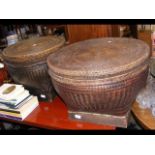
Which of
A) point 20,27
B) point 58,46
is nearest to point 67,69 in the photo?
point 58,46

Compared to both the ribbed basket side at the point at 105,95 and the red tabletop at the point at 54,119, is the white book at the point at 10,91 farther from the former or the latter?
the ribbed basket side at the point at 105,95

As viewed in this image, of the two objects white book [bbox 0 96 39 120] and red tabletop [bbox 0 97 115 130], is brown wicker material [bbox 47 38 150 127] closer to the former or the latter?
red tabletop [bbox 0 97 115 130]

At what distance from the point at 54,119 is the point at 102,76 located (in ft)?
1.49

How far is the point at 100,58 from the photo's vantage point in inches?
33.9

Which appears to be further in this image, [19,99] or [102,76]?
[19,99]

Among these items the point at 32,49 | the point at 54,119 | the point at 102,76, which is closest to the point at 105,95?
the point at 102,76

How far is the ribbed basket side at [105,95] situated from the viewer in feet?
2.65

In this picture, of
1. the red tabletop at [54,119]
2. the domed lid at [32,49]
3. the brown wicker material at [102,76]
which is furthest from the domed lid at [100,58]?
the red tabletop at [54,119]

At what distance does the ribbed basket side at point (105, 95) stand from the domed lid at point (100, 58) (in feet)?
0.20

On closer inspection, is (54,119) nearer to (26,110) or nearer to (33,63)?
(26,110)

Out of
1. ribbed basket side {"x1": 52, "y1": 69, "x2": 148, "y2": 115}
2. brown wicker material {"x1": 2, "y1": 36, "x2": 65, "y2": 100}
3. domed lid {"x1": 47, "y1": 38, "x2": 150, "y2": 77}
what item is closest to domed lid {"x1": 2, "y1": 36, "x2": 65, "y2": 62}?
brown wicker material {"x1": 2, "y1": 36, "x2": 65, "y2": 100}

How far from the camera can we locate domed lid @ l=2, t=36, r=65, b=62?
106 centimetres

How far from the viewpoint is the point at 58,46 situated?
1.13 m

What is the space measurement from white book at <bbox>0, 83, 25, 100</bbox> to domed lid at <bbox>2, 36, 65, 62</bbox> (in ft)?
0.54
